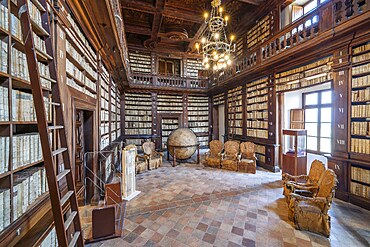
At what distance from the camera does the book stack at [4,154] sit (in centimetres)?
108

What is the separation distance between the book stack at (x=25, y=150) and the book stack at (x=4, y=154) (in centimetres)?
7

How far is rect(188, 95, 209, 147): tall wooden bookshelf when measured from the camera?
8875 millimetres

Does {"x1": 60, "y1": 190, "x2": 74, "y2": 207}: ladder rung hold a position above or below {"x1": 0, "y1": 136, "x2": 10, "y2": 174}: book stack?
below

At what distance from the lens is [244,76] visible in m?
5.78

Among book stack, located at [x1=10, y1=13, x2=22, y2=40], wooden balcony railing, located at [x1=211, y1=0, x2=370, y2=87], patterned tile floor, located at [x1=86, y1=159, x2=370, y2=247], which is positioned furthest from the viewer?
wooden balcony railing, located at [x1=211, y1=0, x2=370, y2=87]

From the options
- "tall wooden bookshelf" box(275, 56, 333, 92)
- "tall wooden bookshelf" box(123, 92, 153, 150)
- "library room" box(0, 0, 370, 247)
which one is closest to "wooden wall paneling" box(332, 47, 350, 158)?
"library room" box(0, 0, 370, 247)

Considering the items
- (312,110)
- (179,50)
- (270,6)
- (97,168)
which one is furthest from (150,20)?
(312,110)

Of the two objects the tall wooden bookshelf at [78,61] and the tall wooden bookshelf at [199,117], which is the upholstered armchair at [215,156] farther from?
the tall wooden bookshelf at [78,61]

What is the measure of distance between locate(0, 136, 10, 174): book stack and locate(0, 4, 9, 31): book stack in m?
0.76

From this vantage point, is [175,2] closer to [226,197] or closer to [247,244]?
[226,197]

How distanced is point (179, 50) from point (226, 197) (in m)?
7.65

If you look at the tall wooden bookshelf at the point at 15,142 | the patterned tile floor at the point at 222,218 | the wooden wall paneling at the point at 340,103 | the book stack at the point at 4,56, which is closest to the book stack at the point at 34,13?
the tall wooden bookshelf at the point at 15,142

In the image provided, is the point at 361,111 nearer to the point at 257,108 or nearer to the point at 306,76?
the point at 306,76

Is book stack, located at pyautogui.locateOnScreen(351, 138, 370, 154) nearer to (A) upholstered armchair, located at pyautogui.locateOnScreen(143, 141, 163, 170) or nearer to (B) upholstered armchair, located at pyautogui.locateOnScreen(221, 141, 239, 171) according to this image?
(B) upholstered armchair, located at pyautogui.locateOnScreen(221, 141, 239, 171)
